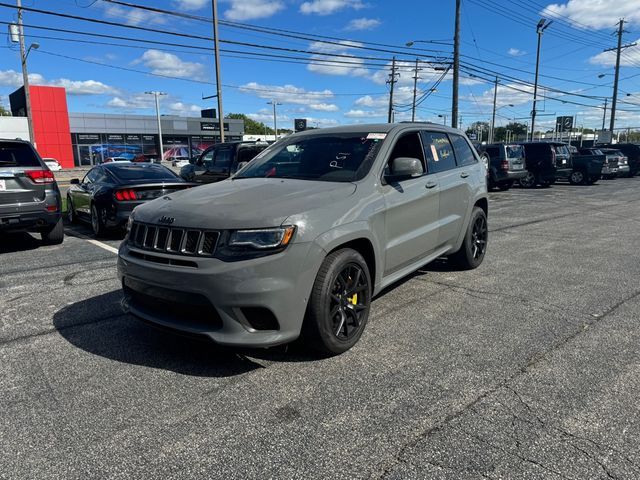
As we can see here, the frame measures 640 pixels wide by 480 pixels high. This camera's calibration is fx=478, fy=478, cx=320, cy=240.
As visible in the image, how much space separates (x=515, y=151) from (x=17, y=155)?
17.6m

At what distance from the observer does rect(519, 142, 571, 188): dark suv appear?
20.7m

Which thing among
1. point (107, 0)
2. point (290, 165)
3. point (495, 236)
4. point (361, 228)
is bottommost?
point (495, 236)

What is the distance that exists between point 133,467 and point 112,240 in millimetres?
7101

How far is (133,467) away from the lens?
2.43 meters

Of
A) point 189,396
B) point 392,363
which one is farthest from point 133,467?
point 392,363

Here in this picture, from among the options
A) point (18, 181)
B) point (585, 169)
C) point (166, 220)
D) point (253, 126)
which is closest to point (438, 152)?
point (166, 220)

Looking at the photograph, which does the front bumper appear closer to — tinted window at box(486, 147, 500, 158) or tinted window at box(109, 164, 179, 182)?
tinted window at box(109, 164, 179, 182)

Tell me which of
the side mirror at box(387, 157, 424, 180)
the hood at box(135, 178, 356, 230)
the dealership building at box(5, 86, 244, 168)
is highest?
the dealership building at box(5, 86, 244, 168)

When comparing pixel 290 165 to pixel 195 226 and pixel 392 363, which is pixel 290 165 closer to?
pixel 195 226

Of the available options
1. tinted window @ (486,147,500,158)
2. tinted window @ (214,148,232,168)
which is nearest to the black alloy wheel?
tinted window @ (214,148,232,168)

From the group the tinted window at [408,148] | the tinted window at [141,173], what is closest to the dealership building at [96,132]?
the tinted window at [141,173]

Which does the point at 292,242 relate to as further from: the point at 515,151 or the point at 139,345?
the point at 515,151

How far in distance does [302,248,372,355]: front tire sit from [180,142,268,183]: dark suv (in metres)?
8.30

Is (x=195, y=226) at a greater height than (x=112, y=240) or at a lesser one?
greater
